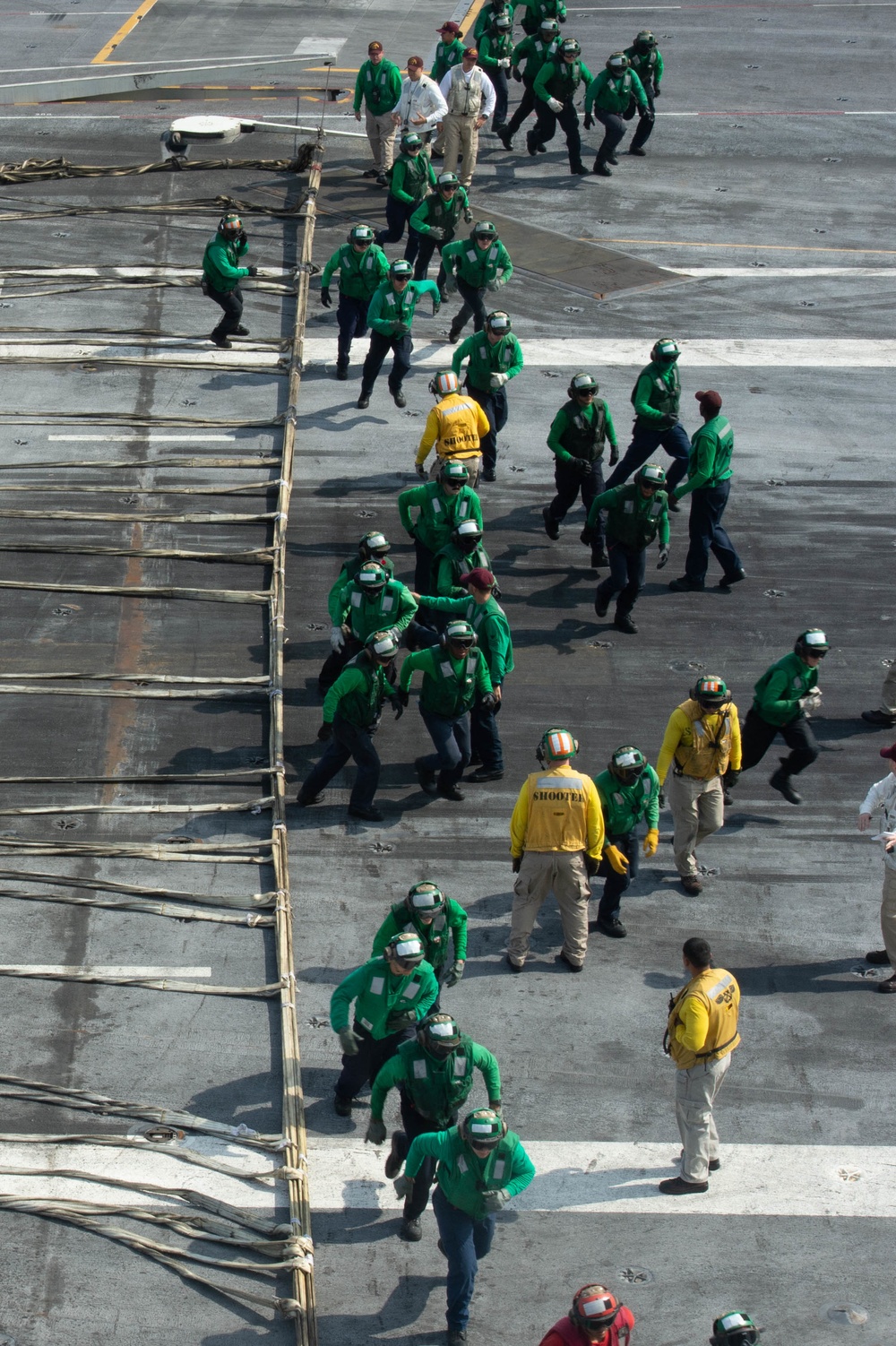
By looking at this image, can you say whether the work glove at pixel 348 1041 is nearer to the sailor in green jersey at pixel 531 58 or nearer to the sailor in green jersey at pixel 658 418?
the sailor in green jersey at pixel 658 418

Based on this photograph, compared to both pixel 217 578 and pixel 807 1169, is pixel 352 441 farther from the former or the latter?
pixel 807 1169

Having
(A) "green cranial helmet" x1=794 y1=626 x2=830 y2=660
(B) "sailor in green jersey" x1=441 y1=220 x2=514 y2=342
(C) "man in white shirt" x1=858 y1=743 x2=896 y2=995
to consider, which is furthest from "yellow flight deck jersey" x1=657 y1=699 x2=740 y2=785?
(B) "sailor in green jersey" x1=441 y1=220 x2=514 y2=342

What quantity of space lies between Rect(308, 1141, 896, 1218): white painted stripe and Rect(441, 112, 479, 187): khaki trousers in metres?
16.2

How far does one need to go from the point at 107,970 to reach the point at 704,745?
4.40 meters

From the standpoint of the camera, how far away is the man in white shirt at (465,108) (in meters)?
22.3

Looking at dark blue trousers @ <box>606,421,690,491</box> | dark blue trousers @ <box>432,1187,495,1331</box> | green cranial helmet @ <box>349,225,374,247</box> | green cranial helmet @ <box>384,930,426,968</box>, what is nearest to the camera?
dark blue trousers @ <box>432,1187,495,1331</box>

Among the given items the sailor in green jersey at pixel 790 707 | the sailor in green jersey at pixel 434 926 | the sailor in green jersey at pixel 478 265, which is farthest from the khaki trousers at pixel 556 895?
the sailor in green jersey at pixel 478 265

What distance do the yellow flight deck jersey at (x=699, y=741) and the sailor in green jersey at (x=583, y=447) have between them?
3.76m

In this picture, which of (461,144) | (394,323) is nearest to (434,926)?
(394,323)

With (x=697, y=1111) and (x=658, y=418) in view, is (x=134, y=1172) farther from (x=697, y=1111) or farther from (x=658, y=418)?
(x=658, y=418)

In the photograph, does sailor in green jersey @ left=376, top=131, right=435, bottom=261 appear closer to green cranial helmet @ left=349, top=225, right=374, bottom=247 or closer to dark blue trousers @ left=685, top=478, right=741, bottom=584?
green cranial helmet @ left=349, top=225, right=374, bottom=247

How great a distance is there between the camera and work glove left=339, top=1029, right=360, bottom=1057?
32.1ft

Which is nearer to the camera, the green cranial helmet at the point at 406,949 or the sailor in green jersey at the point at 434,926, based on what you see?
the green cranial helmet at the point at 406,949

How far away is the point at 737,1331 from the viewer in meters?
7.58
